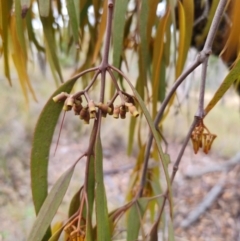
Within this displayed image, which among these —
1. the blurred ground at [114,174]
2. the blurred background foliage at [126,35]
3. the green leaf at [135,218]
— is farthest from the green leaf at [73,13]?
the blurred ground at [114,174]

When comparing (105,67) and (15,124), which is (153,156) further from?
(15,124)

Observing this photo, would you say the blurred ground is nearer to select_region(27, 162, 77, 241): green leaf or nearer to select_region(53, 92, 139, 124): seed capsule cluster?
select_region(27, 162, 77, 241): green leaf

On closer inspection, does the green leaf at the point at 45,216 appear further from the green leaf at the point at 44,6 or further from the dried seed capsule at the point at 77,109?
the green leaf at the point at 44,6

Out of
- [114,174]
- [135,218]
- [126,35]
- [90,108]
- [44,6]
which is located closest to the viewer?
[90,108]

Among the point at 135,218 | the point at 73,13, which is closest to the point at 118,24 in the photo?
the point at 73,13

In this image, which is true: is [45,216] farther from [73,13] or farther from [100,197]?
[73,13]

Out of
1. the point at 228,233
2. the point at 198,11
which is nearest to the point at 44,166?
the point at 198,11
